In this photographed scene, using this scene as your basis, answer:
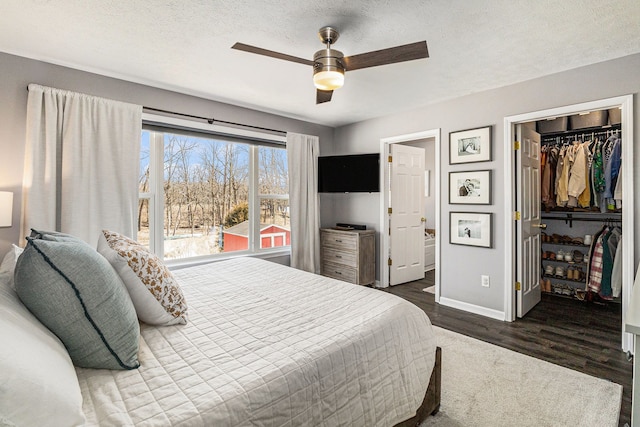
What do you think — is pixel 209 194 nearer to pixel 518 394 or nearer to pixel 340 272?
pixel 340 272

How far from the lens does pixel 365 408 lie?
A: 1307 millimetres

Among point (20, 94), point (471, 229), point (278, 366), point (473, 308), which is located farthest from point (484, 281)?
point (20, 94)

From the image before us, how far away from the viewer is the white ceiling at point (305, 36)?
6.33ft

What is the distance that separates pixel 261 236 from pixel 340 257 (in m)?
1.18

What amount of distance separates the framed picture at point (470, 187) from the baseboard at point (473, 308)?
46.3 inches

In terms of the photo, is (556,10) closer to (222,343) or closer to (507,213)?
(507,213)

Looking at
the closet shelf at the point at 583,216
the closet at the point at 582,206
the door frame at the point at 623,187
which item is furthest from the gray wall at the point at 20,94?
the closet shelf at the point at 583,216

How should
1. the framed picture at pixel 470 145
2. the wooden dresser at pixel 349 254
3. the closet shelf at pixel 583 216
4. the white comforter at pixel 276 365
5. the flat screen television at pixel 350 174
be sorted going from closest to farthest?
the white comforter at pixel 276 365
the framed picture at pixel 470 145
the closet shelf at pixel 583 216
the wooden dresser at pixel 349 254
the flat screen television at pixel 350 174

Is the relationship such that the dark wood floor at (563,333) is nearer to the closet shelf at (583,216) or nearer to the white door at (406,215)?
the white door at (406,215)

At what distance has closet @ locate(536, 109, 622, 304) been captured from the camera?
11.6 feet

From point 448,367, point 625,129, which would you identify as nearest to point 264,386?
point 448,367

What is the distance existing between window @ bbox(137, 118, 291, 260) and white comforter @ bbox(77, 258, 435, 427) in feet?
5.71

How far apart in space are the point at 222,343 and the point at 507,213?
10.3 feet

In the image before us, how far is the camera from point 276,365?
114 centimetres
